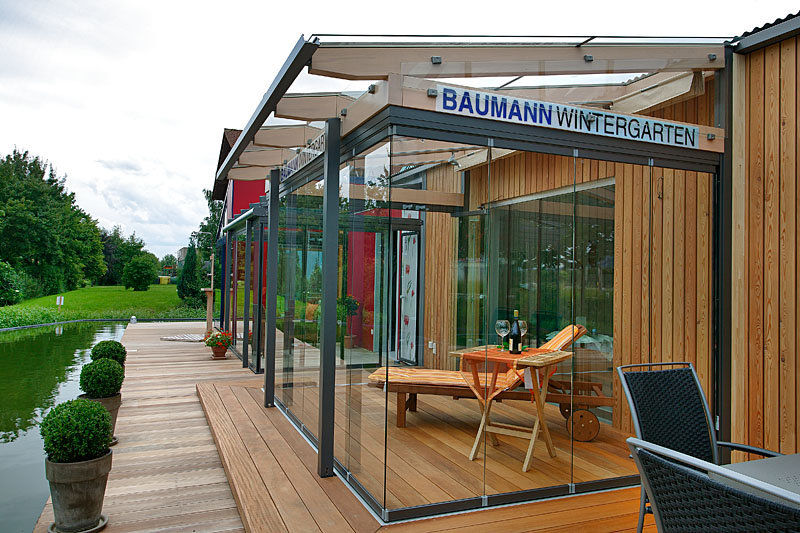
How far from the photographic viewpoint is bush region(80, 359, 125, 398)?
5129 mm

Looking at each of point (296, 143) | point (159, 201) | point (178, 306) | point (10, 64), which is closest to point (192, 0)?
point (296, 143)

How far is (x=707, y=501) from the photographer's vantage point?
136cm

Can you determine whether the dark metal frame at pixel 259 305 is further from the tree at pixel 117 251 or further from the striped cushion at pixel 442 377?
the tree at pixel 117 251

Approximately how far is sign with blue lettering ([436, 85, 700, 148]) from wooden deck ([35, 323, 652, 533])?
1968mm

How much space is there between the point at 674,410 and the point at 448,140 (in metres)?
1.95

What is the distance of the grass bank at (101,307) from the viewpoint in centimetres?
1945

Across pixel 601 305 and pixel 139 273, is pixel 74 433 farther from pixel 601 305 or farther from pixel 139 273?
pixel 139 273

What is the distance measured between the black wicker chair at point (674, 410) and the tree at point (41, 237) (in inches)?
1185

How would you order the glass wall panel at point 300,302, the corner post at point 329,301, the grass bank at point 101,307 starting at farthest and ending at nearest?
the grass bank at point 101,307, the glass wall panel at point 300,302, the corner post at point 329,301

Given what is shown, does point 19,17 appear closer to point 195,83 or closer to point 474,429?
point 195,83

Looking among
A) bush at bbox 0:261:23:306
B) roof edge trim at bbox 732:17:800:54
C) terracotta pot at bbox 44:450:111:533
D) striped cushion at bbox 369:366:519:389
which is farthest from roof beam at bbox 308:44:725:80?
bush at bbox 0:261:23:306

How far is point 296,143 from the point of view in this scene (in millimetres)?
5395

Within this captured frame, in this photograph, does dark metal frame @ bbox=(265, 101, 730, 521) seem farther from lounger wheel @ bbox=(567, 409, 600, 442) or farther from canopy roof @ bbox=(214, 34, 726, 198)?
lounger wheel @ bbox=(567, 409, 600, 442)

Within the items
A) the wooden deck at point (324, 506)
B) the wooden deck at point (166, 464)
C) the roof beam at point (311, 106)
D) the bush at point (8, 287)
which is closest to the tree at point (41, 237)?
the bush at point (8, 287)
